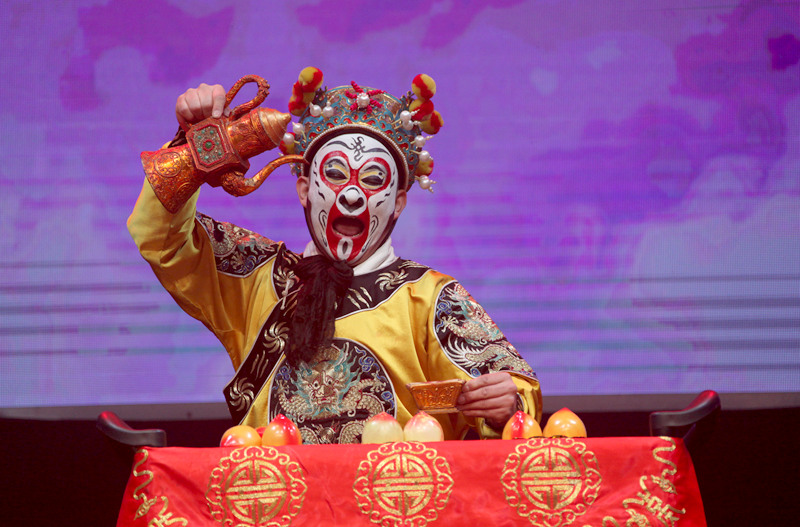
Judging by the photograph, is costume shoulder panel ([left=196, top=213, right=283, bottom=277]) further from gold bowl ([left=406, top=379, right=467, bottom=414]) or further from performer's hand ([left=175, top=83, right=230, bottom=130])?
gold bowl ([left=406, top=379, right=467, bottom=414])

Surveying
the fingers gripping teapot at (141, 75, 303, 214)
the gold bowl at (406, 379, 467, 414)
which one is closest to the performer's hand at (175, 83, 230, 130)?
the fingers gripping teapot at (141, 75, 303, 214)

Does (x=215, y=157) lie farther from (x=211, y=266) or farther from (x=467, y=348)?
(x=467, y=348)

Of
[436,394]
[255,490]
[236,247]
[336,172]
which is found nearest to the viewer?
[255,490]

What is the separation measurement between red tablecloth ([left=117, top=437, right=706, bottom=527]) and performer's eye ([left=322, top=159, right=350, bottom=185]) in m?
0.78

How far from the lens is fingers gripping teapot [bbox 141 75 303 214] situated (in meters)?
1.89

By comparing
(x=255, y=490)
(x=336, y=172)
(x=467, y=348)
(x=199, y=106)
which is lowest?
(x=255, y=490)

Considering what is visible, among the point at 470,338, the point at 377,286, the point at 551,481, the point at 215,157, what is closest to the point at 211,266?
the point at 215,157

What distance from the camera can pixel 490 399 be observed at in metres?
1.72

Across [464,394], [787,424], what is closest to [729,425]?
[787,424]

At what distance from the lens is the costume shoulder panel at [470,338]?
6.23 ft

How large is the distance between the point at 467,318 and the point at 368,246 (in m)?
0.29

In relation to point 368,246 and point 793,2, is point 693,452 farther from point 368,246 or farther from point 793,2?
point 793,2

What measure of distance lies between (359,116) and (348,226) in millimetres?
264

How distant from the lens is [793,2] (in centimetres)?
272
